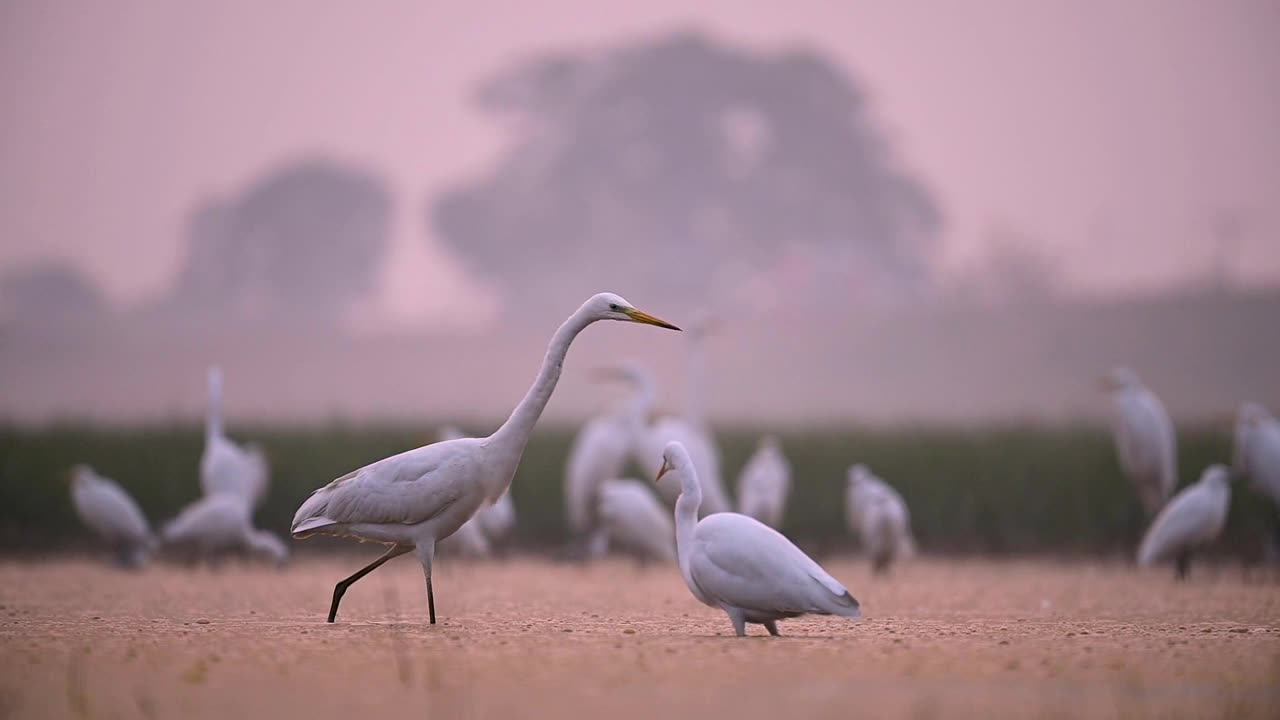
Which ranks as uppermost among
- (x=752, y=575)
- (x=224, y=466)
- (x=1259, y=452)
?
(x=1259, y=452)

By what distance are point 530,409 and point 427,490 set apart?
641mm

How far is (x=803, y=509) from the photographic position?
63.4ft

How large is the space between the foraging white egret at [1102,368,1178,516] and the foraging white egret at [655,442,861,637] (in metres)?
9.06

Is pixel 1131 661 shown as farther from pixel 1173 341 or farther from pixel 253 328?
pixel 253 328

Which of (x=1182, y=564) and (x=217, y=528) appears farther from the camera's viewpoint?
(x=217, y=528)

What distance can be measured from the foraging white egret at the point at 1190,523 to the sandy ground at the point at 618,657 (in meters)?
1.98

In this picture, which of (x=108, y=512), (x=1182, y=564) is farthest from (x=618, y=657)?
(x=108, y=512)

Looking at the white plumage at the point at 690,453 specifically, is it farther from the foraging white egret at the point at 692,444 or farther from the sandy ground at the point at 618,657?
the sandy ground at the point at 618,657

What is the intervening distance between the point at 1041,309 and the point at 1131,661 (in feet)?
162

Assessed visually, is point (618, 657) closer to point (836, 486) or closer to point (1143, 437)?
point (1143, 437)

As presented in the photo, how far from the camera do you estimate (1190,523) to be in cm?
1296

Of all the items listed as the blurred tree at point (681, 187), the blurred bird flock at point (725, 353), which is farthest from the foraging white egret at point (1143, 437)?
the blurred tree at point (681, 187)

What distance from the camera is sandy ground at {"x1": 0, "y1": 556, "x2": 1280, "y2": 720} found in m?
5.19

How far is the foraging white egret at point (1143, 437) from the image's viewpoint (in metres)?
15.4
